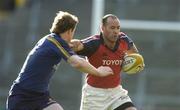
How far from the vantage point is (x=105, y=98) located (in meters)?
8.14

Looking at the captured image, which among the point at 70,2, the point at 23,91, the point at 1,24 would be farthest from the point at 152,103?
the point at 23,91

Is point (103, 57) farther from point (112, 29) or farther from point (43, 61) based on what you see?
point (43, 61)

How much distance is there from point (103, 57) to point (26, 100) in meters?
1.09

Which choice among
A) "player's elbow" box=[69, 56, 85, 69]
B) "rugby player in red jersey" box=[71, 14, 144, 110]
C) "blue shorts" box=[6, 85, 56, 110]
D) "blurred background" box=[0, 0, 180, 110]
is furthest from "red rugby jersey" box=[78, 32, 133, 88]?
"blurred background" box=[0, 0, 180, 110]

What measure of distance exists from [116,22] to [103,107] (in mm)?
881

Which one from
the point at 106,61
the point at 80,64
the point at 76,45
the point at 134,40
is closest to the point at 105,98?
the point at 106,61

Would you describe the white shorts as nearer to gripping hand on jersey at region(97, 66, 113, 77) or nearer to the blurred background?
gripping hand on jersey at region(97, 66, 113, 77)

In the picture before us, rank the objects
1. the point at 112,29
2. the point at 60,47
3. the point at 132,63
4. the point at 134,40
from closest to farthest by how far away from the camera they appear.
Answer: the point at 60,47 → the point at 112,29 → the point at 132,63 → the point at 134,40

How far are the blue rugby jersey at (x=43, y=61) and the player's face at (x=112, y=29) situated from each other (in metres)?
0.81

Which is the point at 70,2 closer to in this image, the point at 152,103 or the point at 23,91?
the point at 152,103

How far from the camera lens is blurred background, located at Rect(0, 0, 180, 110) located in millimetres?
15742

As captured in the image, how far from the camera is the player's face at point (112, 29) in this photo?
7.99 m

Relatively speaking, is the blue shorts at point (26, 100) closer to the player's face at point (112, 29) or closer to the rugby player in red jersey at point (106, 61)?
the rugby player in red jersey at point (106, 61)

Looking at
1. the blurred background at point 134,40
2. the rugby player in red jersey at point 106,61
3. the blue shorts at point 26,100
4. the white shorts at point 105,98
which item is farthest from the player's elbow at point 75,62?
the blurred background at point 134,40
